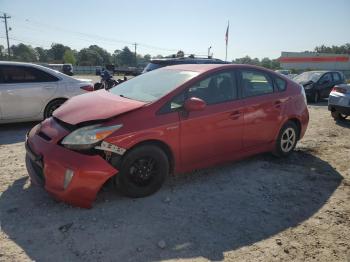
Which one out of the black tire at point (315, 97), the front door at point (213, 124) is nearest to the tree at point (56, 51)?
the black tire at point (315, 97)

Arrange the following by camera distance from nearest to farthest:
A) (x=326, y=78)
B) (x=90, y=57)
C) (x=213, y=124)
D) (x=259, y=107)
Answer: (x=213, y=124), (x=259, y=107), (x=326, y=78), (x=90, y=57)

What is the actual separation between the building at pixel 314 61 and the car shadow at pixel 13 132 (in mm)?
66820

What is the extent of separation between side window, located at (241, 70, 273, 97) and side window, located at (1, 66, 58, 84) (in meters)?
4.78

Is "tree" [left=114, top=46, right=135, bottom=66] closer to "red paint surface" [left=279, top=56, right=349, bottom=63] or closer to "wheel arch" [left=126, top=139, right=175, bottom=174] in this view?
"red paint surface" [left=279, top=56, right=349, bottom=63]

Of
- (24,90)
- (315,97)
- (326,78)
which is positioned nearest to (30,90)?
(24,90)

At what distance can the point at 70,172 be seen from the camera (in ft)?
11.3

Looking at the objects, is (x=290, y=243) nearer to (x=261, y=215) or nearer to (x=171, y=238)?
(x=261, y=215)

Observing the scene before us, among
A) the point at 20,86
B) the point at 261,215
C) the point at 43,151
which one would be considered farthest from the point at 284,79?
the point at 20,86

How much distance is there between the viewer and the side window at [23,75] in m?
7.29

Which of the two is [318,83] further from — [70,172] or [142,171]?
[70,172]

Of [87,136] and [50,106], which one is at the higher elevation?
[87,136]

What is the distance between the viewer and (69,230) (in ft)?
10.9

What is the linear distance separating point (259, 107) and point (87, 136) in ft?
8.70

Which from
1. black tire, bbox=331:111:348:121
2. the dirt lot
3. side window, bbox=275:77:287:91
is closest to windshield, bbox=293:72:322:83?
black tire, bbox=331:111:348:121
